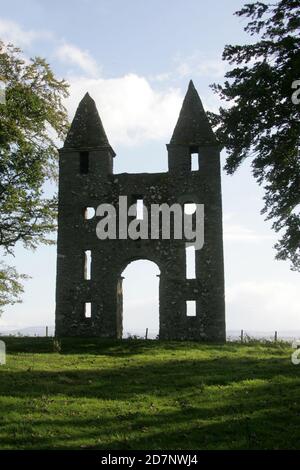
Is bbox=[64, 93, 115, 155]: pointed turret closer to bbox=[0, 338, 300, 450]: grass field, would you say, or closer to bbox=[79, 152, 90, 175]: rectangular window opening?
bbox=[79, 152, 90, 175]: rectangular window opening

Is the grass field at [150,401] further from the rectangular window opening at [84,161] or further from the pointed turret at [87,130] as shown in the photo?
the pointed turret at [87,130]

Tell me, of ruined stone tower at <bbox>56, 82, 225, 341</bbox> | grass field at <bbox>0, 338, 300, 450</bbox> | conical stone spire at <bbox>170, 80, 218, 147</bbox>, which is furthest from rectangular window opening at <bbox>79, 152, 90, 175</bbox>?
grass field at <bbox>0, 338, 300, 450</bbox>

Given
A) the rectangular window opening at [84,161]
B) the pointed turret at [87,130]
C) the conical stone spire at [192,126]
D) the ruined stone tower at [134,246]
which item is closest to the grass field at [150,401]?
the ruined stone tower at [134,246]

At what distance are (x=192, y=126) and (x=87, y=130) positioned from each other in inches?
247

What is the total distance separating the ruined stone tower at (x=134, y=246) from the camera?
96.5ft

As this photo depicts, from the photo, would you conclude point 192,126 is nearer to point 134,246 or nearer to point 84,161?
point 84,161

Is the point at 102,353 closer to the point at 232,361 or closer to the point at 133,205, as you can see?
the point at 232,361

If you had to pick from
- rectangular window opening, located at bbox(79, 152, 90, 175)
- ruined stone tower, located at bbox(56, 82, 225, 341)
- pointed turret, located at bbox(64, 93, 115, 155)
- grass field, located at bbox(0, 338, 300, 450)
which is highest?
pointed turret, located at bbox(64, 93, 115, 155)

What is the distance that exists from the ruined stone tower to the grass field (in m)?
5.74

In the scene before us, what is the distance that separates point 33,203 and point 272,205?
15.4 m

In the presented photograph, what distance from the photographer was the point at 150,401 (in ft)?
48.3

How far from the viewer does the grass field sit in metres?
11.5

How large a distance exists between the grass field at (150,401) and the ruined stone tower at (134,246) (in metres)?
5.74

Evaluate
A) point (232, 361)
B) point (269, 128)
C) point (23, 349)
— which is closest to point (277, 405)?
point (232, 361)
